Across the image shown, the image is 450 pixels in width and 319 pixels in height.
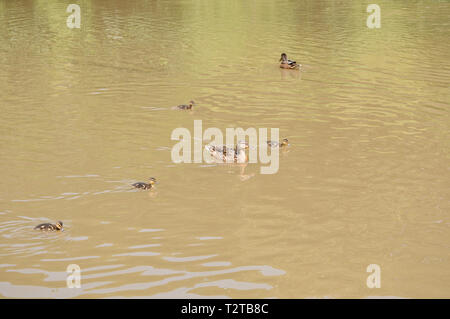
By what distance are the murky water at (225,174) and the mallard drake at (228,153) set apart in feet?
0.61

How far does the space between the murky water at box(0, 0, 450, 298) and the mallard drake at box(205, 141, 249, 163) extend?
7.3 inches

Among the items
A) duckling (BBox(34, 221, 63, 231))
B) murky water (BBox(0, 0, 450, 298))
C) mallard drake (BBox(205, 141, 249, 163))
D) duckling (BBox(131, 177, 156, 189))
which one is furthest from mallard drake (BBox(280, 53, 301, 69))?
duckling (BBox(34, 221, 63, 231))

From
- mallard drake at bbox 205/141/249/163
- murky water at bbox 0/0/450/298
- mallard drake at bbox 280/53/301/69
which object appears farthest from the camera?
mallard drake at bbox 280/53/301/69

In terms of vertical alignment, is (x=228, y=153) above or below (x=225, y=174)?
above

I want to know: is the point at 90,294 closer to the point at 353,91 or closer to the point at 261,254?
the point at 261,254

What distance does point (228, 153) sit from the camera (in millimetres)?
9883

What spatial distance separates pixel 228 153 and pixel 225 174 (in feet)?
1.73

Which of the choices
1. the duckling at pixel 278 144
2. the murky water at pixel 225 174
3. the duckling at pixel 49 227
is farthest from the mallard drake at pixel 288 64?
the duckling at pixel 49 227

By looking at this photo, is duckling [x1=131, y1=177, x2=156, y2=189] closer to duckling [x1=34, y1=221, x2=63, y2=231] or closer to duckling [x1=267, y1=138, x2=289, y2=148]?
duckling [x1=34, y1=221, x2=63, y2=231]

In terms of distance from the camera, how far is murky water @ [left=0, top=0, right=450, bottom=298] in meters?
6.61

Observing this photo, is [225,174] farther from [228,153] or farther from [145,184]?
[145,184]

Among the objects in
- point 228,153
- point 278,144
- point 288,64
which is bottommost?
point 228,153

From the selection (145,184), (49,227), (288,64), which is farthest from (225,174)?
(288,64)

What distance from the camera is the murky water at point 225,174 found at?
6.61 m
